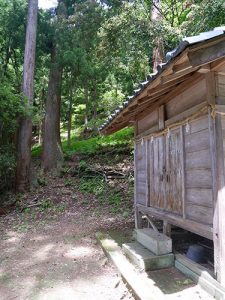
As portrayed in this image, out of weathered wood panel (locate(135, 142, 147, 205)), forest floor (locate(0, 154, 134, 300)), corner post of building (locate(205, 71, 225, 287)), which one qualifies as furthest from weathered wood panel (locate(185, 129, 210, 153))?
forest floor (locate(0, 154, 134, 300))

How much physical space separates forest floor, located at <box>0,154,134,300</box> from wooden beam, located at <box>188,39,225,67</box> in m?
3.13

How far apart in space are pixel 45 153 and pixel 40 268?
8531 mm

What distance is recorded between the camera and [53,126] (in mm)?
14062

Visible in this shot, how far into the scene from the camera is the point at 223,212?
3430 millimetres

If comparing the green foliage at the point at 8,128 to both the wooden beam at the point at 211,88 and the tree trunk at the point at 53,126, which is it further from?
the wooden beam at the point at 211,88

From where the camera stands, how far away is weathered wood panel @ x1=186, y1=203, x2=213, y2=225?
144 inches

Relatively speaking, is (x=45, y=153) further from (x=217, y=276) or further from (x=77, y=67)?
(x=217, y=276)

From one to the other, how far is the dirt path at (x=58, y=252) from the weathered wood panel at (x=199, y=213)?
1401 mm

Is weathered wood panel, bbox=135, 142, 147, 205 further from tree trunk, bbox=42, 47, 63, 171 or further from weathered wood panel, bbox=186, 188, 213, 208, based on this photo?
tree trunk, bbox=42, 47, 63, 171

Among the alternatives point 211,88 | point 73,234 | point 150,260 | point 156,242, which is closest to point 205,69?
point 211,88

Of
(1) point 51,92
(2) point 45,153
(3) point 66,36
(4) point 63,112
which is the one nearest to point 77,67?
(3) point 66,36

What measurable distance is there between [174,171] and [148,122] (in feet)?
5.46

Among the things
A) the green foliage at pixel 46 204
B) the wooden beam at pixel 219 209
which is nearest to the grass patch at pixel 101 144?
the green foliage at pixel 46 204

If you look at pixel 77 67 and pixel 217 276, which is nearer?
pixel 217 276
